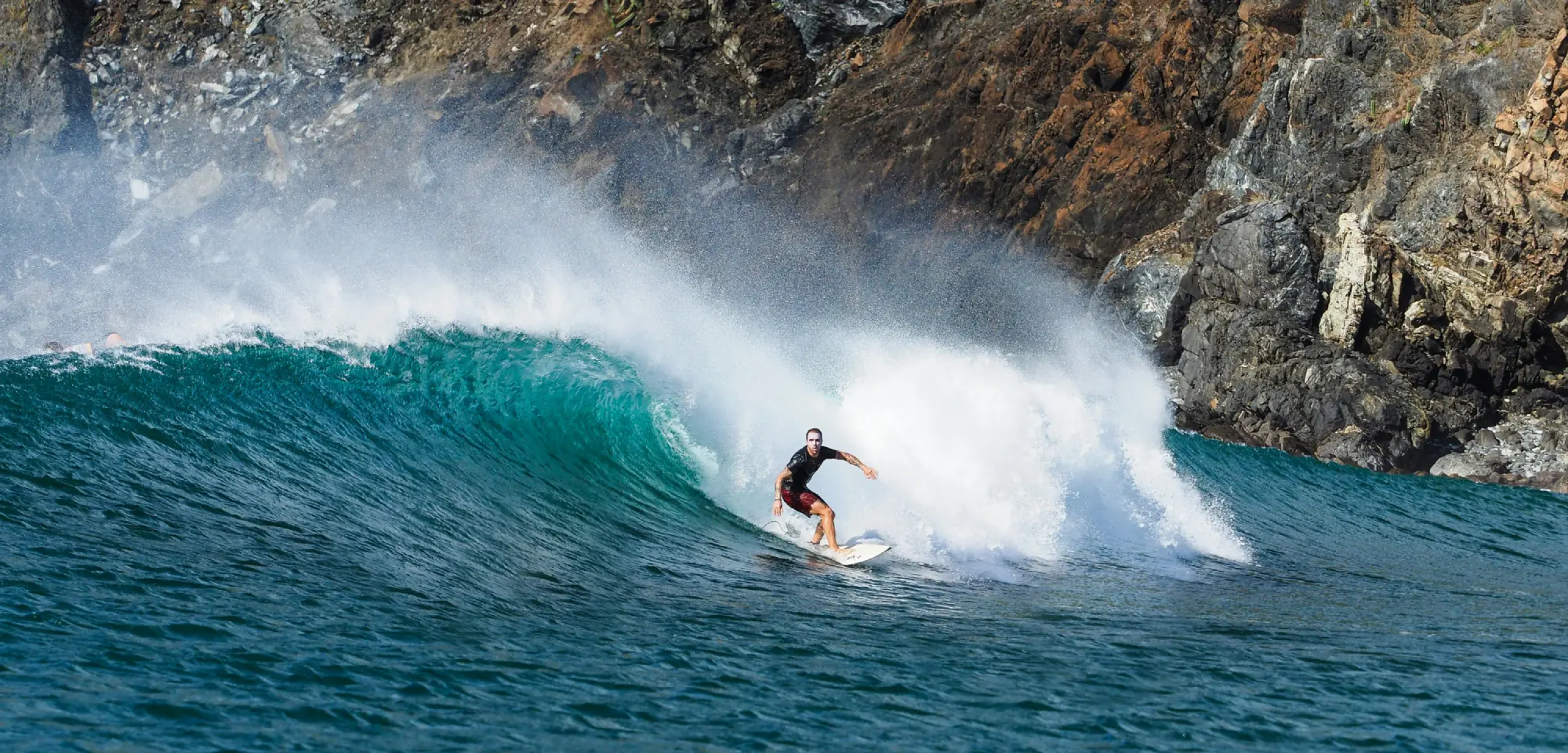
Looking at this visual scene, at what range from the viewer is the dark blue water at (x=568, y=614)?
712cm

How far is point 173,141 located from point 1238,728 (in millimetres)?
50792

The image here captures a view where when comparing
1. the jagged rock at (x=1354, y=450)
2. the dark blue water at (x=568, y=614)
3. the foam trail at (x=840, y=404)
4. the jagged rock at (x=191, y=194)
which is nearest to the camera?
the dark blue water at (x=568, y=614)

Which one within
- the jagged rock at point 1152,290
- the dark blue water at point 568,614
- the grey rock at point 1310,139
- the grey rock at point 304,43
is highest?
the grey rock at point 304,43

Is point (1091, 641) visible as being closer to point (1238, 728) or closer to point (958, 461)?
point (1238, 728)

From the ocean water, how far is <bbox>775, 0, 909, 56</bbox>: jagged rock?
22.3 metres

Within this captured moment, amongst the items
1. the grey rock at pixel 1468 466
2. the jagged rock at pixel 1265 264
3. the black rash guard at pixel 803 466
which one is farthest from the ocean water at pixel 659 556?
the jagged rock at pixel 1265 264

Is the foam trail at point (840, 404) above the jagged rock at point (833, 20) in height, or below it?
below

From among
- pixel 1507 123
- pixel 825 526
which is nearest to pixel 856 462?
pixel 825 526

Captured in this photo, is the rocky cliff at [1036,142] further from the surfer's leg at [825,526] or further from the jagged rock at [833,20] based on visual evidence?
the surfer's leg at [825,526]

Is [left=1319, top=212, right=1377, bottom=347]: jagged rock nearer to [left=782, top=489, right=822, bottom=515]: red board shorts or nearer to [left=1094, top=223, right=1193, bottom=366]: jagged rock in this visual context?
[left=1094, top=223, right=1193, bottom=366]: jagged rock

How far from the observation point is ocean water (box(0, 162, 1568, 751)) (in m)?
7.35

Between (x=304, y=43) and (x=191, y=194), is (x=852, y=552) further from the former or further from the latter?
(x=304, y=43)

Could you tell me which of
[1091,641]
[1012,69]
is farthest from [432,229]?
[1091,641]

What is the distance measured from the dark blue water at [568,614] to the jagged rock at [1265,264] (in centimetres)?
1532
